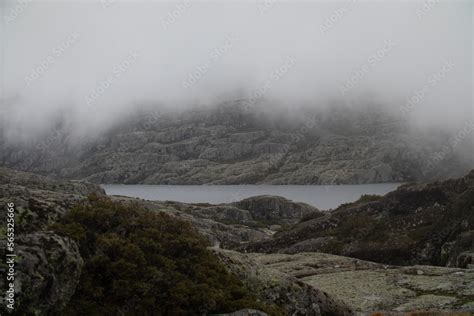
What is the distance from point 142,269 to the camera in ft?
39.1

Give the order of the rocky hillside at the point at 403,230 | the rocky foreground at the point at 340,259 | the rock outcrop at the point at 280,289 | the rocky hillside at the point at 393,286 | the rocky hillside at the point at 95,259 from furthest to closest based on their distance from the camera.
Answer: the rocky hillside at the point at 403,230
the rocky hillside at the point at 393,286
the rock outcrop at the point at 280,289
the rocky foreground at the point at 340,259
the rocky hillside at the point at 95,259

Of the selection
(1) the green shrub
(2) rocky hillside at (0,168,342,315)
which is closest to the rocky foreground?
(2) rocky hillside at (0,168,342,315)

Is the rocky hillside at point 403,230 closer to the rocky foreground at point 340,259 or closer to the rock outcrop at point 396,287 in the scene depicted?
the rocky foreground at point 340,259

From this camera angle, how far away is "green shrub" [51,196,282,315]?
1124cm

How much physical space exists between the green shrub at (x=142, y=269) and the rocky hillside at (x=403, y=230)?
71.1 ft

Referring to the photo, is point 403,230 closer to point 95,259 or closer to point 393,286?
point 393,286

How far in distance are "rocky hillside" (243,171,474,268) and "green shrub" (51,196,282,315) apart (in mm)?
21675

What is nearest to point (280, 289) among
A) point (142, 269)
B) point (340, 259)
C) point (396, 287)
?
point (142, 269)

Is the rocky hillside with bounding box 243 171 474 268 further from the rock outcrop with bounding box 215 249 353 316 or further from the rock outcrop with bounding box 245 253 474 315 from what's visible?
the rock outcrop with bounding box 215 249 353 316

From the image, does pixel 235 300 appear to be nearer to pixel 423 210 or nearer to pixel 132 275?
pixel 132 275

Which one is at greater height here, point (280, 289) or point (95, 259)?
point (95, 259)

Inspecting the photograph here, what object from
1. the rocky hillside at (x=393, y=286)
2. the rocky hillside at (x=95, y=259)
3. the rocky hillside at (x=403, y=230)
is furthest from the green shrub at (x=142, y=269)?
the rocky hillside at (x=403, y=230)

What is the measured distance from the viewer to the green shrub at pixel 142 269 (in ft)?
36.9

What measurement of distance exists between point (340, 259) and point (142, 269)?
26257 mm
